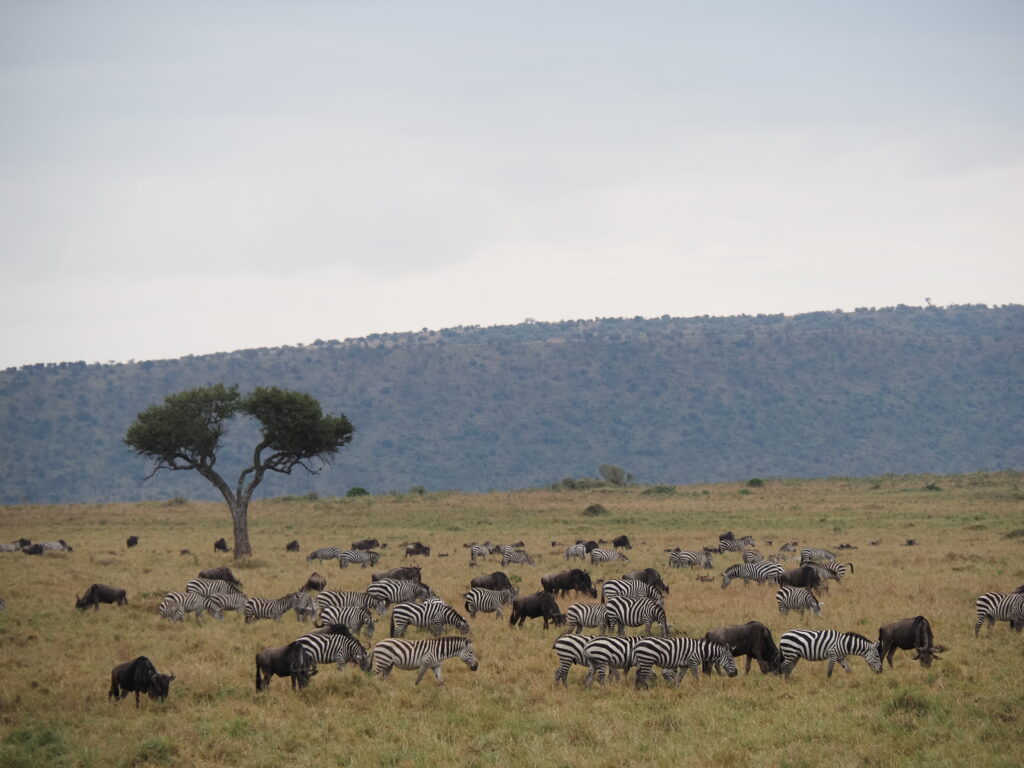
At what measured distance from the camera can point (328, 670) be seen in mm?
20500

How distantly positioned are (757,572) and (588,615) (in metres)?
10.3

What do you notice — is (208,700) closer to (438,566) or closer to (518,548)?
(438,566)

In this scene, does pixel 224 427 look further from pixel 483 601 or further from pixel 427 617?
pixel 427 617

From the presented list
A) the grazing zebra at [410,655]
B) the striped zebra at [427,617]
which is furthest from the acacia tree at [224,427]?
the grazing zebra at [410,655]

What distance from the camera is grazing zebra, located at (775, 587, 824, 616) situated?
25.0 meters

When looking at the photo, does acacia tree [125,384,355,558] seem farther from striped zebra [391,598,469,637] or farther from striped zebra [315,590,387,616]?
striped zebra [391,598,469,637]

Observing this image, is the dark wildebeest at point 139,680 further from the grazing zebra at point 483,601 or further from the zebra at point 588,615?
the grazing zebra at point 483,601

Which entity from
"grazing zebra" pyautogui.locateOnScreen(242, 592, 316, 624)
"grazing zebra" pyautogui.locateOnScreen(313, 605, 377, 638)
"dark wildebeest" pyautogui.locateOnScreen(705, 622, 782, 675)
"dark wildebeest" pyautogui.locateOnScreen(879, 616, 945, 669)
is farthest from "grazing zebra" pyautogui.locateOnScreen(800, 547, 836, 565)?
"grazing zebra" pyautogui.locateOnScreen(242, 592, 316, 624)

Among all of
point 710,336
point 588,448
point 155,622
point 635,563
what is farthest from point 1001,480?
point 710,336

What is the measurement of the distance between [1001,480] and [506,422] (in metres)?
102

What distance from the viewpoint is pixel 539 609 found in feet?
79.6

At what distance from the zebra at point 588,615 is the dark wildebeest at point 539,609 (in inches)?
53.1

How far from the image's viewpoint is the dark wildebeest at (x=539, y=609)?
2414 cm

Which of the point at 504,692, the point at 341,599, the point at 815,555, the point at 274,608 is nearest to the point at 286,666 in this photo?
the point at 504,692
